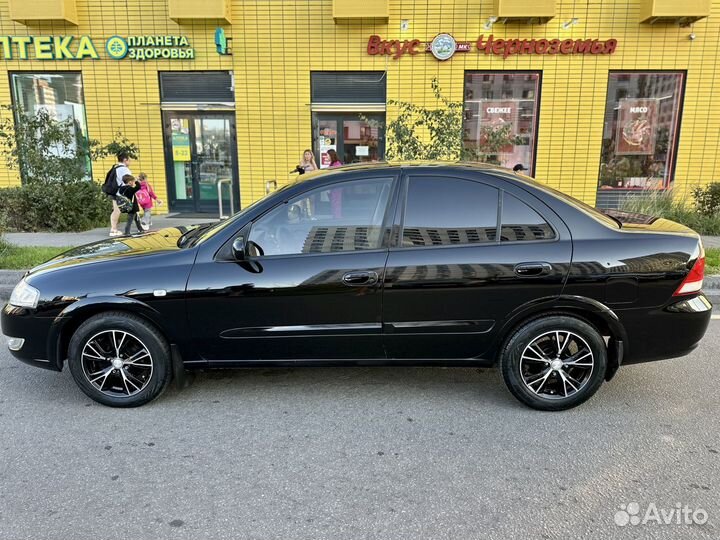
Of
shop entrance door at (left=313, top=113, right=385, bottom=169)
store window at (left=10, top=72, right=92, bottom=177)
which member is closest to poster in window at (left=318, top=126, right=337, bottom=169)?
shop entrance door at (left=313, top=113, right=385, bottom=169)

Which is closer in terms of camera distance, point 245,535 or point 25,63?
point 245,535

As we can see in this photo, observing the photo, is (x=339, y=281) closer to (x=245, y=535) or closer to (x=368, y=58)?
(x=245, y=535)

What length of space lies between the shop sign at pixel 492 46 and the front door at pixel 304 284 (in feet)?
30.0

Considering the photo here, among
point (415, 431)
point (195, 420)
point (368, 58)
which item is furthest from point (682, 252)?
point (368, 58)

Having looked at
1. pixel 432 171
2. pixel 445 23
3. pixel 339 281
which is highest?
pixel 445 23

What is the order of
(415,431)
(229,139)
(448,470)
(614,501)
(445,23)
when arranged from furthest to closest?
1. (229,139)
2. (445,23)
3. (415,431)
4. (448,470)
5. (614,501)

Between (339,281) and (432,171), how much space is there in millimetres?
985

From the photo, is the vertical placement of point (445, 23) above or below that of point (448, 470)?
above

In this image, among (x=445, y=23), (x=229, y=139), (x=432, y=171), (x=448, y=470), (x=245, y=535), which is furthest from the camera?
(x=229, y=139)

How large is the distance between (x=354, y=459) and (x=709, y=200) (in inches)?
400

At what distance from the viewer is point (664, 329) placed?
347 centimetres

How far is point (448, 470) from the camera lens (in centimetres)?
293

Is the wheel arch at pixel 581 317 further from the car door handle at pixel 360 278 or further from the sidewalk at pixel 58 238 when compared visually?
the sidewalk at pixel 58 238

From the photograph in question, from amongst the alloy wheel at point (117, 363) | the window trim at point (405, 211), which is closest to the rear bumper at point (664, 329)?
the window trim at point (405, 211)
